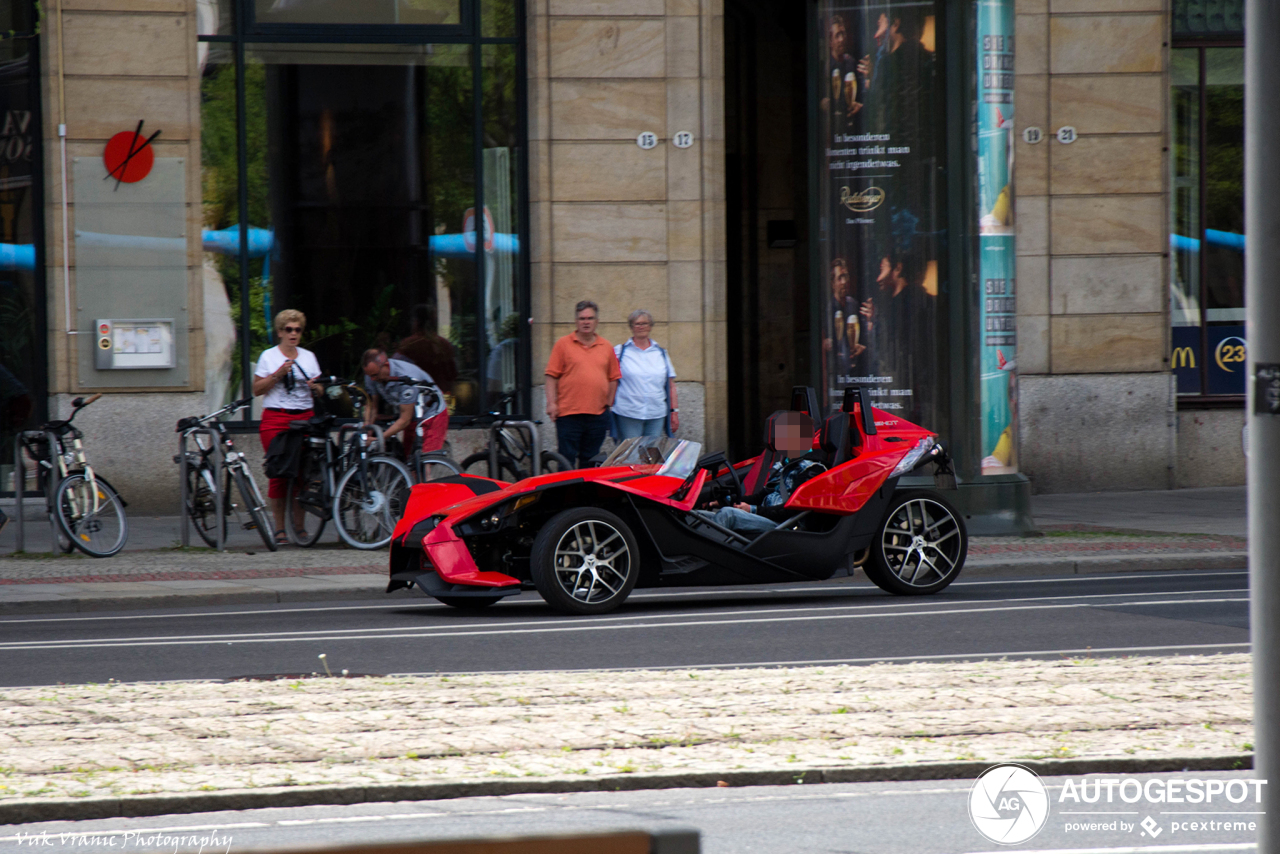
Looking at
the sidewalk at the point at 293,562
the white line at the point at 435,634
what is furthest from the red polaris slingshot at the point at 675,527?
the sidewalk at the point at 293,562

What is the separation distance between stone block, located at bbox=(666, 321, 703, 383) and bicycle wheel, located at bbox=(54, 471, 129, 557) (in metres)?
6.32

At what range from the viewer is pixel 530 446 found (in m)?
15.4

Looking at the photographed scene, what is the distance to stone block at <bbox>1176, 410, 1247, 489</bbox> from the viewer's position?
1845 centimetres

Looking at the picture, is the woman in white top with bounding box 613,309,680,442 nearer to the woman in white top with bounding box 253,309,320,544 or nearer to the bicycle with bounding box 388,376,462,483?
the bicycle with bounding box 388,376,462,483

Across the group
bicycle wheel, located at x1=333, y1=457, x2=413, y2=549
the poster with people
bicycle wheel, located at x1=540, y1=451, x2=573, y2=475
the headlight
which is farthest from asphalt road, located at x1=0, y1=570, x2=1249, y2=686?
bicycle wheel, located at x1=540, y1=451, x2=573, y2=475

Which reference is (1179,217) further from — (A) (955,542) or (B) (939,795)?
(B) (939,795)

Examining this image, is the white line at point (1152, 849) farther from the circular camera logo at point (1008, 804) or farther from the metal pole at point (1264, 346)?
the metal pole at point (1264, 346)

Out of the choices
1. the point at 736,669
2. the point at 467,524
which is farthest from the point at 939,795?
the point at 467,524

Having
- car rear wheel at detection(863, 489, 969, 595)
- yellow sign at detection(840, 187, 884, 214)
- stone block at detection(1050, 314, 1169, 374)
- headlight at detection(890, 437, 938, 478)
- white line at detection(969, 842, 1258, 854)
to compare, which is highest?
yellow sign at detection(840, 187, 884, 214)

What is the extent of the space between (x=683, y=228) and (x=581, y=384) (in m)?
3.35

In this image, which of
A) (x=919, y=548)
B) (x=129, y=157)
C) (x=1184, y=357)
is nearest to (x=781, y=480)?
(x=919, y=548)

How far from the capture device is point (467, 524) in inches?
380

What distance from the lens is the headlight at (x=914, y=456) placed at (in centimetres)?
1045

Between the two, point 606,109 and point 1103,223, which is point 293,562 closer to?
point 606,109
